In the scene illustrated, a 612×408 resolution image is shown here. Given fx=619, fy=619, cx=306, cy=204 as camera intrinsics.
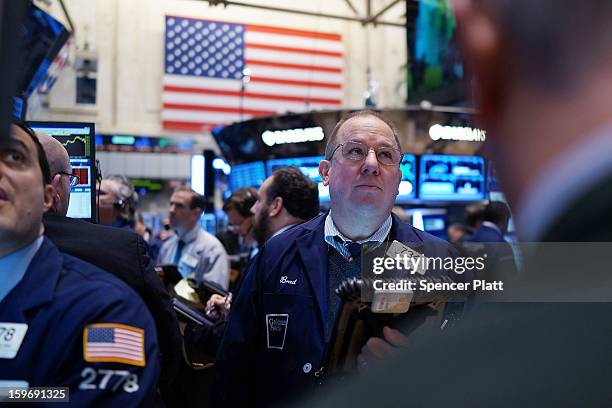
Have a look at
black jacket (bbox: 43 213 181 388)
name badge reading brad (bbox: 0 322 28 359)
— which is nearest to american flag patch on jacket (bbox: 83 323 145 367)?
name badge reading brad (bbox: 0 322 28 359)

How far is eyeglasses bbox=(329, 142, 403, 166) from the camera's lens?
6.53 ft

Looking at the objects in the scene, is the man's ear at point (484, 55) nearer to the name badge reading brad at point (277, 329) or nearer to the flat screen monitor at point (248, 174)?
the name badge reading brad at point (277, 329)

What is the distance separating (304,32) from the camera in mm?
13312

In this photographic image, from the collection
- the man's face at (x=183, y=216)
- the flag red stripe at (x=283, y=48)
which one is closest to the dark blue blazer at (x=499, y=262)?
the man's face at (x=183, y=216)

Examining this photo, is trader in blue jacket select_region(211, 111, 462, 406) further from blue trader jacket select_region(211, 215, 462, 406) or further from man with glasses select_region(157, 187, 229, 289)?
man with glasses select_region(157, 187, 229, 289)

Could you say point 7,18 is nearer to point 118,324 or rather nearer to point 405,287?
point 405,287

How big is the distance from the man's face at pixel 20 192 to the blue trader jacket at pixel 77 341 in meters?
0.08

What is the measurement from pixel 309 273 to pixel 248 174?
28.4 feet

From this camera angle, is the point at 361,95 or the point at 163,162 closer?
the point at 163,162

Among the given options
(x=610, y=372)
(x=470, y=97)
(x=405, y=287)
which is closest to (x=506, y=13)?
(x=470, y=97)

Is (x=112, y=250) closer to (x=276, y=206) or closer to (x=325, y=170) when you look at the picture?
(x=325, y=170)

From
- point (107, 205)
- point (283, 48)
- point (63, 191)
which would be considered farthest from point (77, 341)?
point (283, 48)

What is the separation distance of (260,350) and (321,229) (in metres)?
0.44

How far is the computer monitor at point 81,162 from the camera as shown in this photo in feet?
6.94
